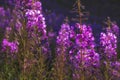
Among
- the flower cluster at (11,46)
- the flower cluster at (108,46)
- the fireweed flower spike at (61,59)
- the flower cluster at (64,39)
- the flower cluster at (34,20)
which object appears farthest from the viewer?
the flower cluster at (11,46)

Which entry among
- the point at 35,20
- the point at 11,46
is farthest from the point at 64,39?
the point at 11,46

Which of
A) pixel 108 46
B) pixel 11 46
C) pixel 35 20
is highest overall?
pixel 35 20

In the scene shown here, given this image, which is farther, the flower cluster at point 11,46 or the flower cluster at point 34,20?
the flower cluster at point 11,46

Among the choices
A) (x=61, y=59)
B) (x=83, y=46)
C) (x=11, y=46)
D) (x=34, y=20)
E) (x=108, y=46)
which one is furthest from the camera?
(x=11, y=46)

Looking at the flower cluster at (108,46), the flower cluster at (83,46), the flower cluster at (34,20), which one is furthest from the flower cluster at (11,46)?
the flower cluster at (83,46)

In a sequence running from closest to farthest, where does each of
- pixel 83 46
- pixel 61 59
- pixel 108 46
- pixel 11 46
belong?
pixel 83 46, pixel 61 59, pixel 108 46, pixel 11 46

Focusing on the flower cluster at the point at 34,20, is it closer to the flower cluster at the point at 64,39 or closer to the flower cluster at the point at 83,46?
the flower cluster at the point at 64,39

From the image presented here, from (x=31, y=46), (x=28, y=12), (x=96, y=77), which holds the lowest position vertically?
(x=96, y=77)

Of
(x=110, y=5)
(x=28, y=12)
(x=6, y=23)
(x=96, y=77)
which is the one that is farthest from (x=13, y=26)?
(x=110, y=5)

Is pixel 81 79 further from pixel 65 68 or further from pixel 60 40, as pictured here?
pixel 60 40

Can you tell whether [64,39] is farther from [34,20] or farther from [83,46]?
[83,46]

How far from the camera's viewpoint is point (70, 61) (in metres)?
6.64

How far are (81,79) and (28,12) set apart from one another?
1380 mm

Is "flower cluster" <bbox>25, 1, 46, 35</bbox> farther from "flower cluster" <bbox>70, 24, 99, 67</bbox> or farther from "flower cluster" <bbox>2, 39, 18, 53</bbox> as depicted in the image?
"flower cluster" <bbox>2, 39, 18, 53</bbox>
